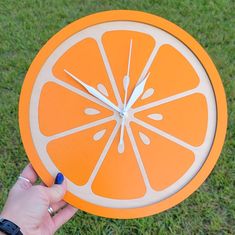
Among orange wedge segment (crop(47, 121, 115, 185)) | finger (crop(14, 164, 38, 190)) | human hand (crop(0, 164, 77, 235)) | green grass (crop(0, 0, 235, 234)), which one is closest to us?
human hand (crop(0, 164, 77, 235))

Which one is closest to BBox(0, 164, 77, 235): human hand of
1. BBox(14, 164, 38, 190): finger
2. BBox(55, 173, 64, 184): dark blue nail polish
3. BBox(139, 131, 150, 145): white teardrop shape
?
BBox(55, 173, 64, 184): dark blue nail polish

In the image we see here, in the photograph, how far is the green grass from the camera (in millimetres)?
2629

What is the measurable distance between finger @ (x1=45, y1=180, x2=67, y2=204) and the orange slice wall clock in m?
0.06

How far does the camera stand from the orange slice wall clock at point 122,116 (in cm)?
188

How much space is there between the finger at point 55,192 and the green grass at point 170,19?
0.86 m

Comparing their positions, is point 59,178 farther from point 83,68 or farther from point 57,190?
point 83,68

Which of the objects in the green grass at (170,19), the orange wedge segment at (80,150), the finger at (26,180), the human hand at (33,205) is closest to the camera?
the human hand at (33,205)

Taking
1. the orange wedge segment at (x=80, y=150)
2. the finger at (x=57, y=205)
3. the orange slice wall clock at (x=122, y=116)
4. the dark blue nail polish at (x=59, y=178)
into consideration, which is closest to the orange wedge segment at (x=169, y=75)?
the orange slice wall clock at (x=122, y=116)

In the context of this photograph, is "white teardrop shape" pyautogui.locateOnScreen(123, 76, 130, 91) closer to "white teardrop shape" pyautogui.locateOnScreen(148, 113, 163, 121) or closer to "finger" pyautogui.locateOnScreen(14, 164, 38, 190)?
"white teardrop shape" pyautogui.locateOnScreen(148, 113, 163, 121)

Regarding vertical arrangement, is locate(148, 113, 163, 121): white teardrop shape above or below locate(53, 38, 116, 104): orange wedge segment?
below

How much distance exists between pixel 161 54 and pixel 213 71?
0.78 ft

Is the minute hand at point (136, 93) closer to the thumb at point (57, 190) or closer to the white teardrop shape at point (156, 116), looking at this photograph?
the white teardrop shape at point (156, 116)

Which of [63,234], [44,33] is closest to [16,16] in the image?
[44,33]

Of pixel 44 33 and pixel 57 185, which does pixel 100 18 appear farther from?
pixel 44 33
